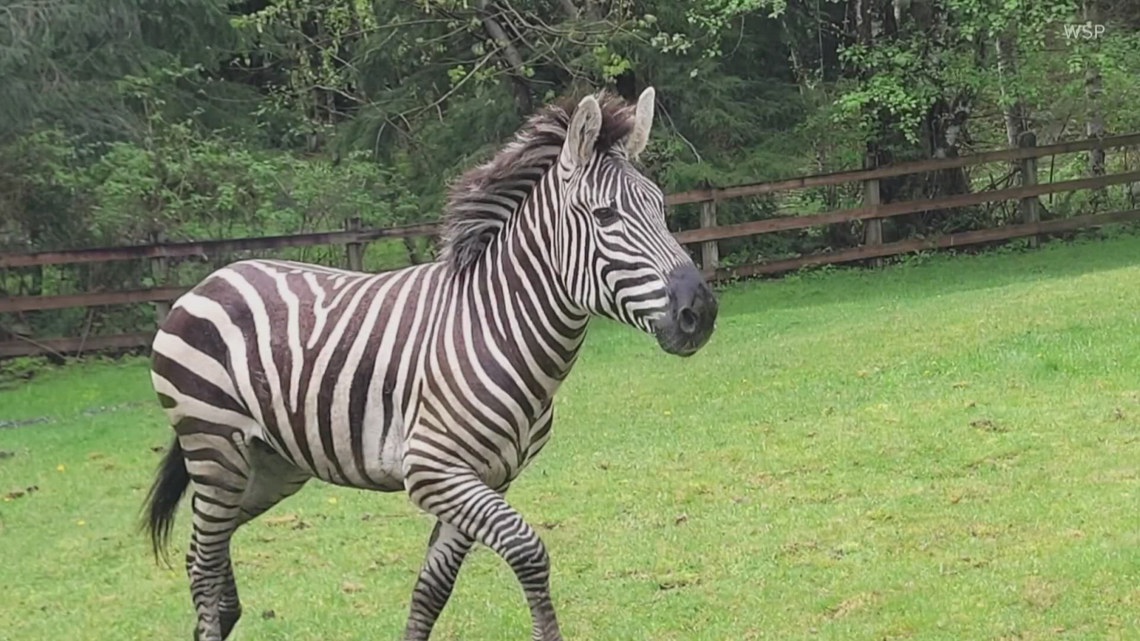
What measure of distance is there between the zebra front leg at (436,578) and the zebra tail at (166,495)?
51.8 inches

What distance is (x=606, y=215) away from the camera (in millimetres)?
4570

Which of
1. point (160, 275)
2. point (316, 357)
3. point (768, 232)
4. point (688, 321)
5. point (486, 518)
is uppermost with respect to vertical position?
point (688, 321)

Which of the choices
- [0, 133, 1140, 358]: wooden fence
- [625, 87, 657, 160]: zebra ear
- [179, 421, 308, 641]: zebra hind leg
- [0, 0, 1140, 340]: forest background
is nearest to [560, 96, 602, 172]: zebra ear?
[625, 87, 657, 160]: zebra ear

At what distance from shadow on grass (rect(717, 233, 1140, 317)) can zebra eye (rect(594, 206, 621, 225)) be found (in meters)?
11.4

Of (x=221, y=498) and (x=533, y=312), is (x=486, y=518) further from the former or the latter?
(x=221, y=498)

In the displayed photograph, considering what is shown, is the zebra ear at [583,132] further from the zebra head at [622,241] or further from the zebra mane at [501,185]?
the zebra mane at [501,185]

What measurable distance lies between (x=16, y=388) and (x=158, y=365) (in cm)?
1001

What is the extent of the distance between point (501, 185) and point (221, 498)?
1.66 meters

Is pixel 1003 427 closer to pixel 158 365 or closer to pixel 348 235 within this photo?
pixel 158 365

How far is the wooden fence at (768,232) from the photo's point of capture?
15.0 meters

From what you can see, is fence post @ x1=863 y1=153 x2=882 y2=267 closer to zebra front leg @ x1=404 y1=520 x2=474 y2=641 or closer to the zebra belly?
the zebra belly

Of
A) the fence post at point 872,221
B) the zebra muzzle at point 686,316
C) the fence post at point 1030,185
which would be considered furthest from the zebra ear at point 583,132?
the fence post at point 1030,185

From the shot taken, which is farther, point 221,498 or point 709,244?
point 709,244

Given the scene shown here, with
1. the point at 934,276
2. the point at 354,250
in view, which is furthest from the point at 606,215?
the point at 934,276
